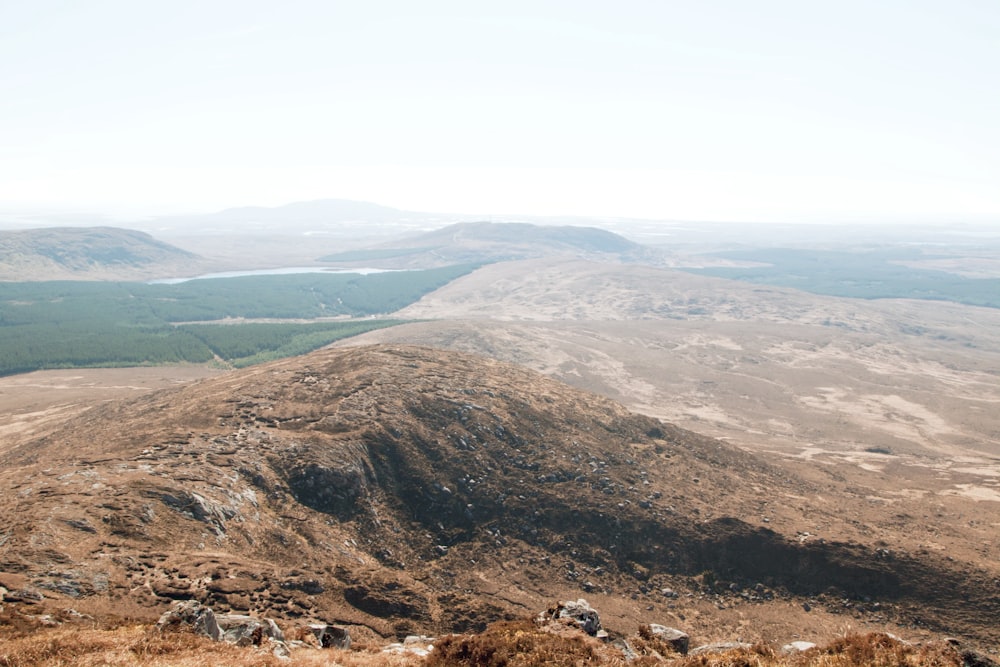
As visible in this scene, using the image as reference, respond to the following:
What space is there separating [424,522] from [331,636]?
12954mm

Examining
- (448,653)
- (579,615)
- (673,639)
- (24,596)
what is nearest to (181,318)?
(24,596)

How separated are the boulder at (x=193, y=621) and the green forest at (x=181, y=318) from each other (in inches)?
3473

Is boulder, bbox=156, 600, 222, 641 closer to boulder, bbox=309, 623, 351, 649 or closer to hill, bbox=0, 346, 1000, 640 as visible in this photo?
boulder, bbox=309, 623, 351, 649

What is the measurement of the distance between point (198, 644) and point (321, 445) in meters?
18.1

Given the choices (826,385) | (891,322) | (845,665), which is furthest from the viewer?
(891,322)

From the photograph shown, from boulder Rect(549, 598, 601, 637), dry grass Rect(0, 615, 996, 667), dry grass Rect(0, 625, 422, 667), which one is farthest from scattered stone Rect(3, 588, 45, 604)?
boulder Rect(549, 598, 601, 637)

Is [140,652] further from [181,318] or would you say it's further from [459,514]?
[181,318]

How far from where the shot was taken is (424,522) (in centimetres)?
3138

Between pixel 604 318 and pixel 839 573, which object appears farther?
pixel 604 318

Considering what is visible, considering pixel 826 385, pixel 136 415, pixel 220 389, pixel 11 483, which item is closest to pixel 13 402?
pixel 136 415

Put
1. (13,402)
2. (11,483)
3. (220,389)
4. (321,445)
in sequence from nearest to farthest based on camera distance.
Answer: (11,483) → (321,445) → (220,389) → (13,402)

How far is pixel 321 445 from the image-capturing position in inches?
1303

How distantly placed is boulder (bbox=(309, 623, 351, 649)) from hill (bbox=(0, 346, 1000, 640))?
10.2 ft

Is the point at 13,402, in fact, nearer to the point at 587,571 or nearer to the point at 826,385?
the point at 587,571
